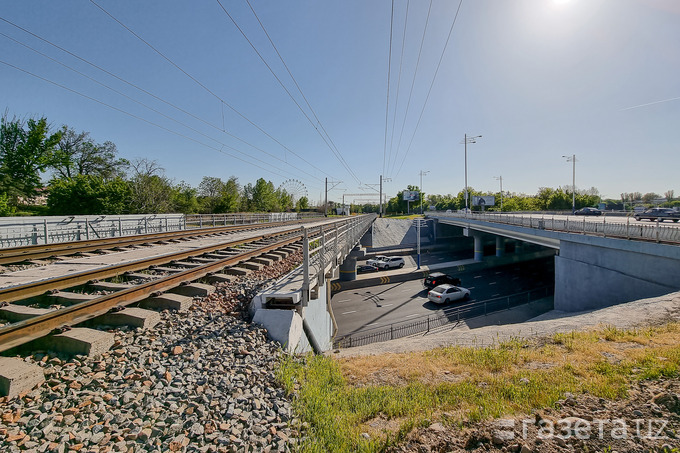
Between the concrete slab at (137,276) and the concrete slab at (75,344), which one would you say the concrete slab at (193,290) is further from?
the concrete slab at (75,344)

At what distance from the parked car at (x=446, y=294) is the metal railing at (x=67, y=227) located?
21.2 metres

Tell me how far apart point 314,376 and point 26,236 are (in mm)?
16245

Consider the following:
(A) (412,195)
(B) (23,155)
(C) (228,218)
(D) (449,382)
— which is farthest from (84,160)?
(A) (412,195)

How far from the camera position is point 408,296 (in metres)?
22.0

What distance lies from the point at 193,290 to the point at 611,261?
17.2m

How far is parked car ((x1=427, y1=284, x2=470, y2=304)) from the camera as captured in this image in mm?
19453

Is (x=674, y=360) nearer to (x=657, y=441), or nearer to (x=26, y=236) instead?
(x=657, y=441)

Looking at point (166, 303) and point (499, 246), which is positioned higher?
point (166, 303)

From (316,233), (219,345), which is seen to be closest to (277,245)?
(316,233)

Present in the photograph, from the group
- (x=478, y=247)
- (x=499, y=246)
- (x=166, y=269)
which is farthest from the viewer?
(x=478, y=247)

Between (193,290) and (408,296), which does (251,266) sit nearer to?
(193,290)

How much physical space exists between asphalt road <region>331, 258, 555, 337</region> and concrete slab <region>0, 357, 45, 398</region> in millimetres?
12959

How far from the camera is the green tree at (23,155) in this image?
103 feet

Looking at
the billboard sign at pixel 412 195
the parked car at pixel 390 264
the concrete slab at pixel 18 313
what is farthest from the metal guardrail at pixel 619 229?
the billboard sign at pixel 412 195
